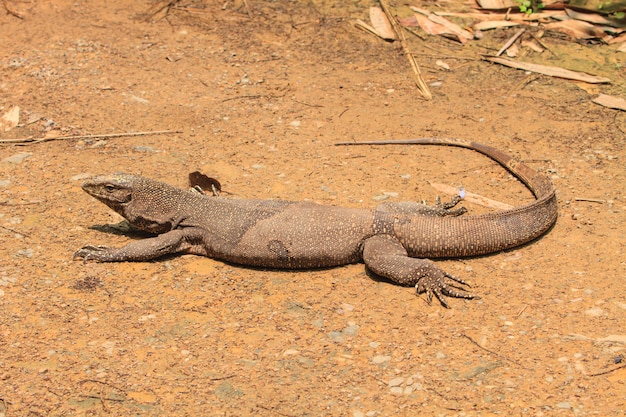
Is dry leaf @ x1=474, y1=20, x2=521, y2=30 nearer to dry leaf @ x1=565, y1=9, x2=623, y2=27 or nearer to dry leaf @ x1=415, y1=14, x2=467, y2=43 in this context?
dry leaf @ x1=415, y1=14, x2=467, y2=43

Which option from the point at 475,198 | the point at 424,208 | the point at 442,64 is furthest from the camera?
the point at 442,64

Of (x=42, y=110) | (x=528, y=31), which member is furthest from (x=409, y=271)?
(x=528, y=31)

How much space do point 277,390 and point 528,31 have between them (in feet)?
25.2

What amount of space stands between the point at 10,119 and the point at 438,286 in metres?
5.78

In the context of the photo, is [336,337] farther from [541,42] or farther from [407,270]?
[541,42]

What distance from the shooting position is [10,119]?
8.56 meters

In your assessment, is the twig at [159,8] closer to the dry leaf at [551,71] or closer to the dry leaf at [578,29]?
the dry leaf at [551,71]

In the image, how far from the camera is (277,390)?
4766 mm

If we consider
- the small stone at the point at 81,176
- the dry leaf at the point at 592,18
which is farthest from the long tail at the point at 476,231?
the dry leaf at the point at 592,18

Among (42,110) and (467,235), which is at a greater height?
(467,235)

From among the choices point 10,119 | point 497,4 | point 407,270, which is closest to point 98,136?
point 10,119

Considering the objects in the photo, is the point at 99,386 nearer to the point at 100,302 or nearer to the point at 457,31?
the point at 100,302

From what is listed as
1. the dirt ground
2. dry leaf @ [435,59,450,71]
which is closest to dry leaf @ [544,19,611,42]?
the dirt ground

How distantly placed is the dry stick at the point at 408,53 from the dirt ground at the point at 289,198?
122 mm
